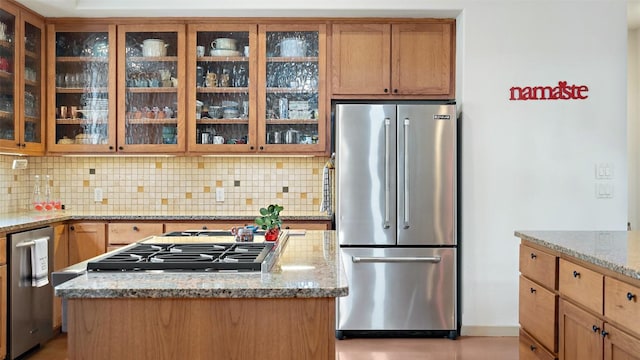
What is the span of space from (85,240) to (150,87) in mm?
1251

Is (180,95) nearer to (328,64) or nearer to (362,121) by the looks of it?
(328,64)

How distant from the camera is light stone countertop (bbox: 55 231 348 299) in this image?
1.45 meters

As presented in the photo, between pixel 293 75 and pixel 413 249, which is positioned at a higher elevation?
pixel 293 75

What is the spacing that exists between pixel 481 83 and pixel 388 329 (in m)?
1.93

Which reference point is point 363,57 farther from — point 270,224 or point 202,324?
point 202,324

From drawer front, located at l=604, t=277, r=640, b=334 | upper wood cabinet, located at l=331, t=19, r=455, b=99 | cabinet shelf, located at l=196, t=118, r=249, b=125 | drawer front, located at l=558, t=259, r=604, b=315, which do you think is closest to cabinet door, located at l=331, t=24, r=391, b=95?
upper wood cabinet, located at l=331, t=19, r=455, b=99

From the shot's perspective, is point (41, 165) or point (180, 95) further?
point (41, 165)

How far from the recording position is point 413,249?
147 inches

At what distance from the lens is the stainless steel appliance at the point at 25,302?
3.07 metres

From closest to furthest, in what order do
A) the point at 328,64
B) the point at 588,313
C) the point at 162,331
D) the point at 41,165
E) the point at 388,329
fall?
the point at 162,331 < the point at 588,313 < the point at 388,329 < the point at 328,64 < the point at 41,165

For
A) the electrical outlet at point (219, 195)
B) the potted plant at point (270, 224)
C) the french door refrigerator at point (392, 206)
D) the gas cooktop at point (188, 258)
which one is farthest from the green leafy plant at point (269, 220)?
the electrical outlet at point (219, 195)

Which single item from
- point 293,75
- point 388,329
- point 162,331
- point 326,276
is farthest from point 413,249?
point 162,331

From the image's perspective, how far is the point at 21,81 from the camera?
147 inches

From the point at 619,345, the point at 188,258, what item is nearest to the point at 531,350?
the point at 619,345
